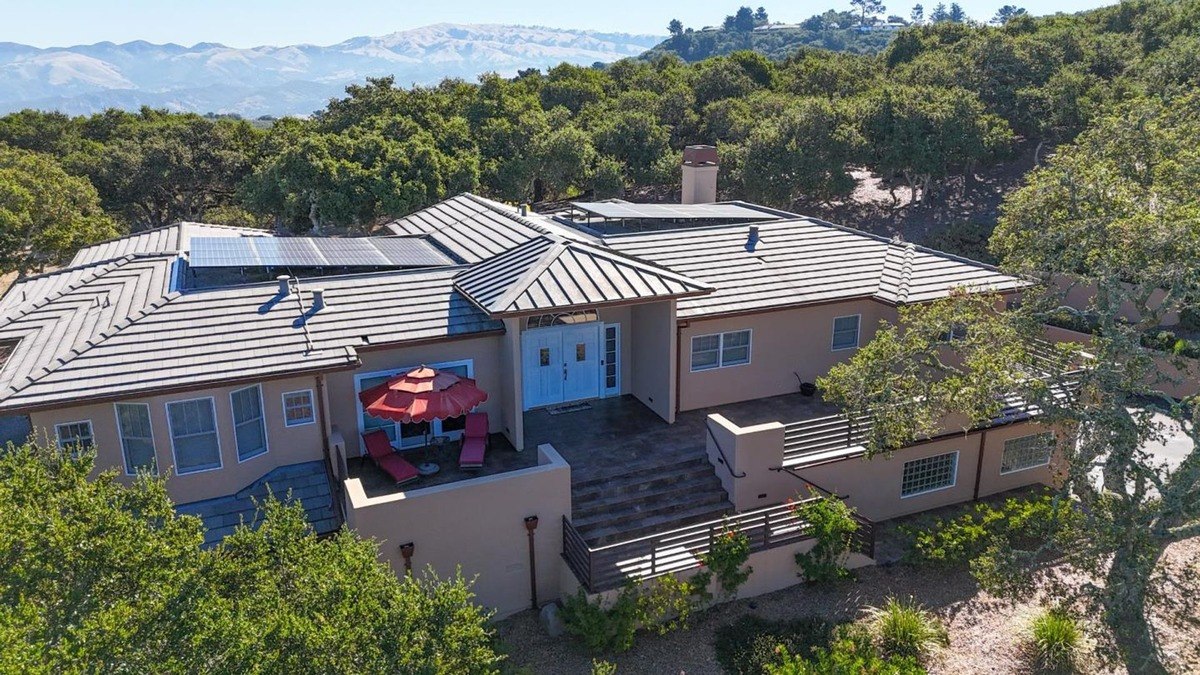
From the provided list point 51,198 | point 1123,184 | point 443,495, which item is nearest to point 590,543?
point 443,495

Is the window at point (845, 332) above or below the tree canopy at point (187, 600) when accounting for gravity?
below

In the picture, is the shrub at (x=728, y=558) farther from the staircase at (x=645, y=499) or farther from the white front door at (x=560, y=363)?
the white front door at (x=560, y=363)

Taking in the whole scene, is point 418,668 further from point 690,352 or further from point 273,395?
point 690,352

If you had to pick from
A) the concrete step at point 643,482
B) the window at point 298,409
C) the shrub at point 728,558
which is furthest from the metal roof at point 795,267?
the window at point 298,409

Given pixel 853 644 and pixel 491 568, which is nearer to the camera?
pixel 853 644

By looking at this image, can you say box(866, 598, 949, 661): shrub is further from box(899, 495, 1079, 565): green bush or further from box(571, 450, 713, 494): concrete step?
box(571, 450, 713, 494): concrete step

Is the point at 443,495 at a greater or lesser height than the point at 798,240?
lesser
